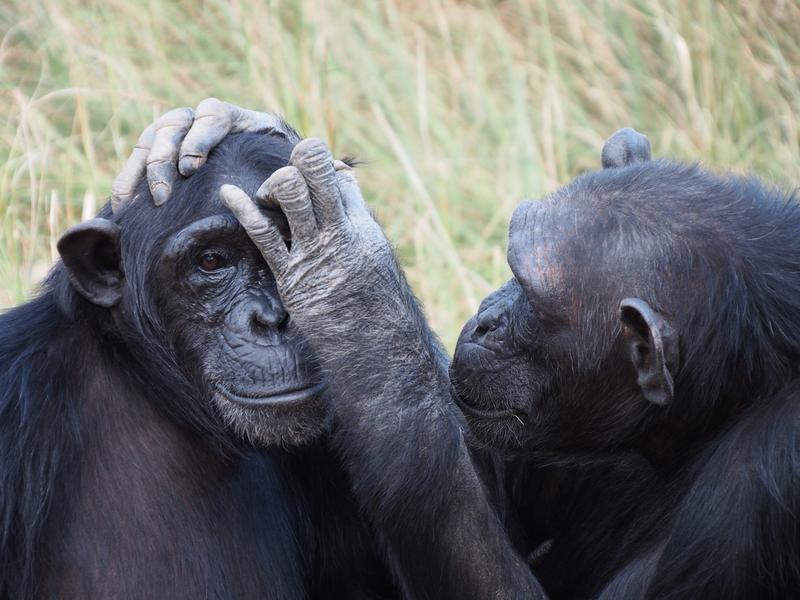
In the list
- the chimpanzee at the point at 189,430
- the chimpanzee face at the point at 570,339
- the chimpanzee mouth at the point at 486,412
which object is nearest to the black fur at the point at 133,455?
the chimpanzee at the point at 189,430

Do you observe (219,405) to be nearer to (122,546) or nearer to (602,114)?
(122,546)

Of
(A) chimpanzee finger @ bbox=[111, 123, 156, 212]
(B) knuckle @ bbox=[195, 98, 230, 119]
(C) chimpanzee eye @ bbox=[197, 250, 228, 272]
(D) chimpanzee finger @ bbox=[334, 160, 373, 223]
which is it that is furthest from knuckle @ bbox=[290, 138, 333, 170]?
(A) chimpanzee finger @ bbox=[111, 123, 156, 212]

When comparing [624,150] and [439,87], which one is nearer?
[624,150]

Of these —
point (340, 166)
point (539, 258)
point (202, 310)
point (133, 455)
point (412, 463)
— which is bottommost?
point (412, 463)

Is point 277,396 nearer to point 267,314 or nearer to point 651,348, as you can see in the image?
point 267,314

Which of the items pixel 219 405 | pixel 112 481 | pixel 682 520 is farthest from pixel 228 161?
pixel 682 520

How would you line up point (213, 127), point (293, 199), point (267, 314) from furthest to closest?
point (213, 127) → point (267, 314) → point (293, 199)

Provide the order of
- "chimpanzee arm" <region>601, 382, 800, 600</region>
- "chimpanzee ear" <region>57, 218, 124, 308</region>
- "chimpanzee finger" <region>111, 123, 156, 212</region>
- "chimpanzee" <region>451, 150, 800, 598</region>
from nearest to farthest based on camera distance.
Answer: "chimpanzee arm" <region>601, 382, 800, 600</region>, "chimpanzee" <region>451, 150, 800, 598</region>, "chimpanzee ear" <region>57, 218, 124, 308</region>, "chimpanzee finger" <region>111, 123, 156, 212</region>

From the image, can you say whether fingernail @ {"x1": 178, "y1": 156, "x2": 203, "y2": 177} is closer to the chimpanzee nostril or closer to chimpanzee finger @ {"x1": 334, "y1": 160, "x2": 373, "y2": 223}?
chimpanzee finger @ {"x1": 334, "y1": 160, "x2": 373, "y2": 223}

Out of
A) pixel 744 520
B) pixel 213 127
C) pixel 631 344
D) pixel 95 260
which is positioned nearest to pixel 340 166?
pixel 213 127

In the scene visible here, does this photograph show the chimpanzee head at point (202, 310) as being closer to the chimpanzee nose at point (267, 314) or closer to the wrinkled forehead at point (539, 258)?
the chimpanzee nose at point (267, 314)

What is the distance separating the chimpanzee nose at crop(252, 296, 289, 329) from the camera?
4.09 meters

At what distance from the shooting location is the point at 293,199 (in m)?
3.96

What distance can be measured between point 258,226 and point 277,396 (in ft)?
1.72
